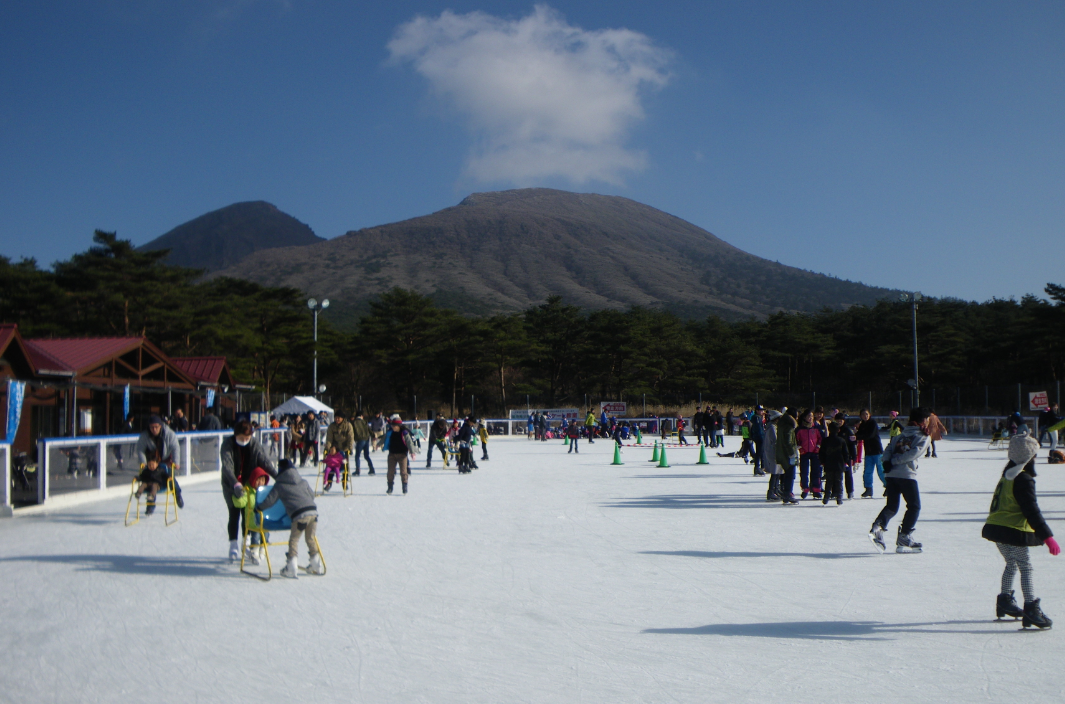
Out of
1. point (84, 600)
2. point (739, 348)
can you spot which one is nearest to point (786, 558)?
point (84, 600)

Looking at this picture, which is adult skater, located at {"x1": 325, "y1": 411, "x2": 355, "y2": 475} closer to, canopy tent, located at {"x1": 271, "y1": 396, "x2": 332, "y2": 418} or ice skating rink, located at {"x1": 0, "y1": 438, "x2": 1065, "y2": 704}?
ice skating rink, located at {"x1": 0, "y1": 438, "x2": 1065, "y2": 704}

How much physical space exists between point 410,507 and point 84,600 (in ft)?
21.9

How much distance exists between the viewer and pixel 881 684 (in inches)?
181

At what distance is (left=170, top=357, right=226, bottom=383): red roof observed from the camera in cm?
3631

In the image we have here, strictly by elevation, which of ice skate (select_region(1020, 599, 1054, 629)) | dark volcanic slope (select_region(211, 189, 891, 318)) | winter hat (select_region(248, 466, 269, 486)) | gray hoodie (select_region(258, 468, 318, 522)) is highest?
dark volcanic slope (select_region(211, 189, 891, 318))

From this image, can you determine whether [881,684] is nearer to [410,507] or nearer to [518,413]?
[410,507]

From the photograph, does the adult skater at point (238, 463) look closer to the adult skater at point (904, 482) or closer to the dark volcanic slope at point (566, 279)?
the adult skater at point (904, 482)

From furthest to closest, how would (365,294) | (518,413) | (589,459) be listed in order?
(365,294) → (518,413) → (589,459)

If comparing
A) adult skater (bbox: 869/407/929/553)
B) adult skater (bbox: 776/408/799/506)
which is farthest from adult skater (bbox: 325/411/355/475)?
adult skater (bbox: 869/407/929/553)

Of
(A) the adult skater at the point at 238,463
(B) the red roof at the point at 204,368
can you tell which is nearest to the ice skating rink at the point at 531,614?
(A) the adult skater at the point at 238,463

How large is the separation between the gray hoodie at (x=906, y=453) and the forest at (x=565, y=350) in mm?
43020

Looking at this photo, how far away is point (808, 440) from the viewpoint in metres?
13.0

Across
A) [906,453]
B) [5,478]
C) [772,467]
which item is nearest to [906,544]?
[906,453]

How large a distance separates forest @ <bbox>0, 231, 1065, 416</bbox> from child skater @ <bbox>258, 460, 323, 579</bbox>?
43.8 meters
